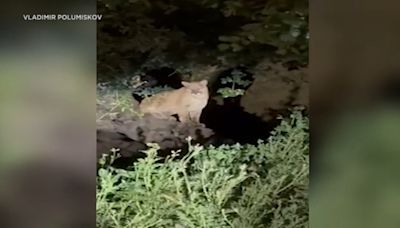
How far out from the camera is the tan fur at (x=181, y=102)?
4.96 ft

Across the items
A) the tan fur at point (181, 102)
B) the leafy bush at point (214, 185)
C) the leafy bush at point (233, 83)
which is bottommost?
the leafy bush at point (214, 185)

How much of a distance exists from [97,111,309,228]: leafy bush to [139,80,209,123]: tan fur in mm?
64

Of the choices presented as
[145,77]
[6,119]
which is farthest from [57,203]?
[145,77]

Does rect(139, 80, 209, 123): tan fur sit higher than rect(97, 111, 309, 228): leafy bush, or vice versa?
rect(139, 80, 209, 123): tan fur

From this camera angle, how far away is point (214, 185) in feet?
4.96

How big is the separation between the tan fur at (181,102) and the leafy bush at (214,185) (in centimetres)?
6

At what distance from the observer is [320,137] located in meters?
1.52

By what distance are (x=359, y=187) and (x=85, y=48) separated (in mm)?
584

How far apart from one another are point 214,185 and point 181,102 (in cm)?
17

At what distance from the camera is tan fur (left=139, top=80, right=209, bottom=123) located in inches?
59.6

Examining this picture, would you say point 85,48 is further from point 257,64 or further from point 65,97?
point 257,64

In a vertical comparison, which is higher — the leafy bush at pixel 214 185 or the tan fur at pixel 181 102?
the tan fur at pixel 181 102

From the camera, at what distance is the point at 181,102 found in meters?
1.52

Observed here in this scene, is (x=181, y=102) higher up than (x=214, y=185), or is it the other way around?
(x=181, y=102)
